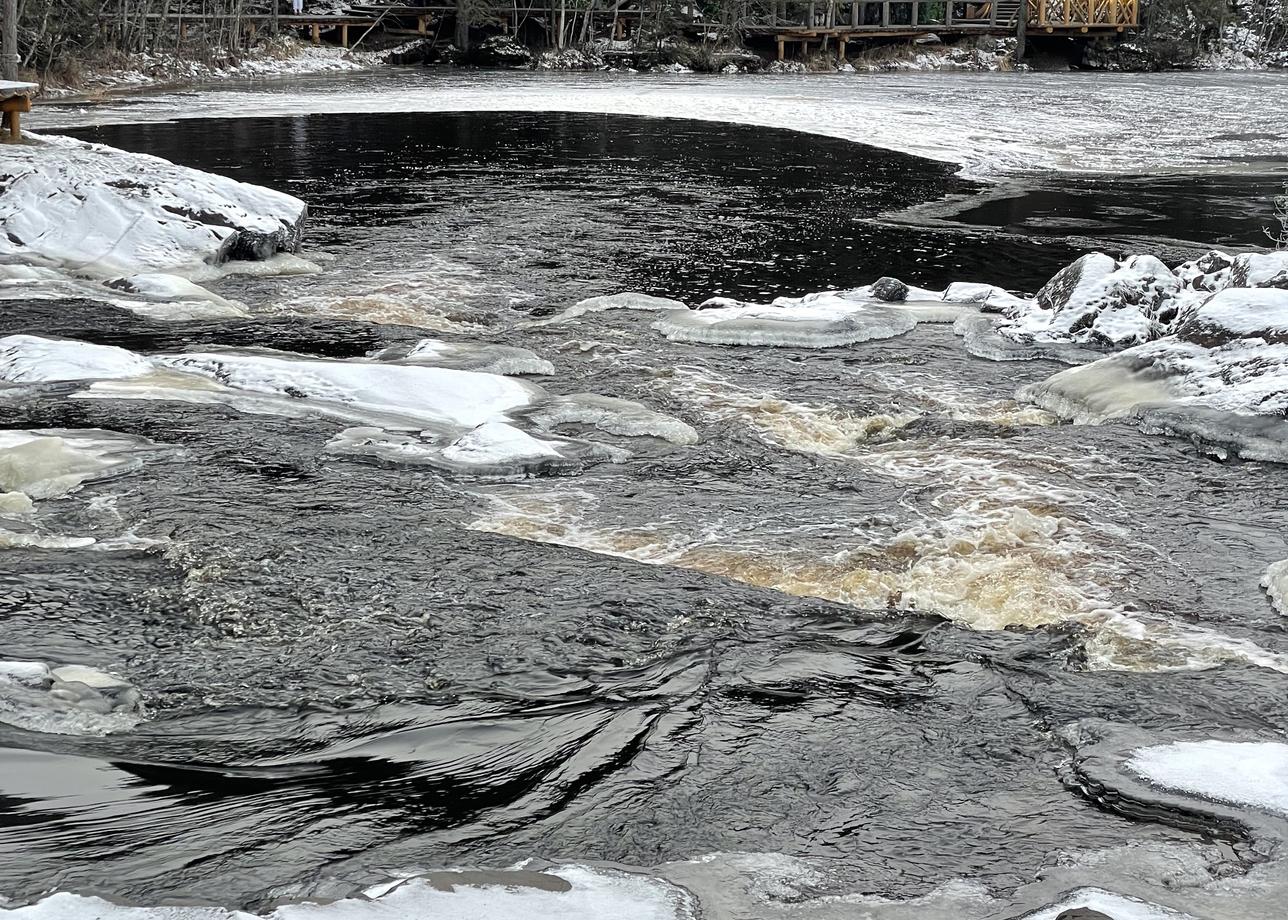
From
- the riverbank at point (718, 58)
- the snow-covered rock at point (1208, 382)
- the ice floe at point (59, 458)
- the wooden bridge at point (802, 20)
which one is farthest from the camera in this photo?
the wooden bridge at point (802, 20)

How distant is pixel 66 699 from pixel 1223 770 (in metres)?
3.42

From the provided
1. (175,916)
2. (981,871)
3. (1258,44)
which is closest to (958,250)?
(981,871)

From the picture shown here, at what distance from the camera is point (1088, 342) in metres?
8.79

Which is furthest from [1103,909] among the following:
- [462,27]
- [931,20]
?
[931,20]

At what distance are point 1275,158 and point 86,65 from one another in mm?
24489

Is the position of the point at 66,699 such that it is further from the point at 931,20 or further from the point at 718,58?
the point at 931,20

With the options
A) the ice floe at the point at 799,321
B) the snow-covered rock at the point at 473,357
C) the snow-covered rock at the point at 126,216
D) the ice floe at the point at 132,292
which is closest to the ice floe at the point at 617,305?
the ice floe at the point at 799,321

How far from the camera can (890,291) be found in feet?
33.7

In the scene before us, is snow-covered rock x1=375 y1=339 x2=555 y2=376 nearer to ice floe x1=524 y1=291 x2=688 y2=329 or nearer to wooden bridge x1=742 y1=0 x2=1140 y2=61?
ice floe x1=524 y1=291 x2=688 y2=329

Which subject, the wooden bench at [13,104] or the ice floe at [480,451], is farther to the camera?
the wooden bench at [13,104]

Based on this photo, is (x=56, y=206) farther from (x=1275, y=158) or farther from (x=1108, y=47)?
(x=1108, y=47)

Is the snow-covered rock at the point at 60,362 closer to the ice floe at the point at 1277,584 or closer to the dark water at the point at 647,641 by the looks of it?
the dark water at the point at 647,641

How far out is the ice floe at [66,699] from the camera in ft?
12.5

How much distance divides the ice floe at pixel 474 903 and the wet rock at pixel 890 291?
7625 millimetres
